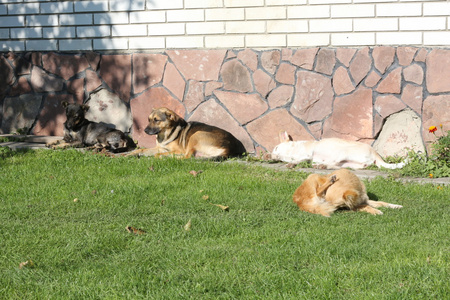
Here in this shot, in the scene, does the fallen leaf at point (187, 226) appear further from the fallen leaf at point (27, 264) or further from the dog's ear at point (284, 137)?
the dog's ear at point (284, 137)

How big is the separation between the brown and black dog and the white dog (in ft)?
2.83

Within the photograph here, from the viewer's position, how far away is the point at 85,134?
34.4 ft

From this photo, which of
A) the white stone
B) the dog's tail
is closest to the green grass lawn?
the dog's tail

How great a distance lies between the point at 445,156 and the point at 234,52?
377 centimetres

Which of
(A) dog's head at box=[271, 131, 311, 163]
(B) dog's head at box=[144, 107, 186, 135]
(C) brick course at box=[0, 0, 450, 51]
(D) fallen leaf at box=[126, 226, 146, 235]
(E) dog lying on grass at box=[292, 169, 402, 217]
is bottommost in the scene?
(D) fallen leaf at box=[126, 226, 146, 235]

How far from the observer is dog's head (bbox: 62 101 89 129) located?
1039 cm

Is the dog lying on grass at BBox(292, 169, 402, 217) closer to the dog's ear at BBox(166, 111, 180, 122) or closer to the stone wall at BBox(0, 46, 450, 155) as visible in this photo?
the stone wall at BBox(0, 46, 450, 155)

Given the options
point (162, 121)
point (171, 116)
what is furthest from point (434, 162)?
point (162, 121)

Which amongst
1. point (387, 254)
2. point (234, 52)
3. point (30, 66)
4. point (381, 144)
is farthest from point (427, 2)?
point (30, 66)

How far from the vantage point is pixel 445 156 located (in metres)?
8.30

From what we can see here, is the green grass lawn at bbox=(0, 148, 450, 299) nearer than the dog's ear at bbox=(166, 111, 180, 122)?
Yes

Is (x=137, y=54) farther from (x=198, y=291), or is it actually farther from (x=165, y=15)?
(x=198, y=291)

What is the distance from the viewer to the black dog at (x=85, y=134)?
10.2 m

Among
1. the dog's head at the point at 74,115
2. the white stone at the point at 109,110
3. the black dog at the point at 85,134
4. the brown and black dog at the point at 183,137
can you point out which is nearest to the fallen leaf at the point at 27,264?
the brown and black dog at the point at 183,137
